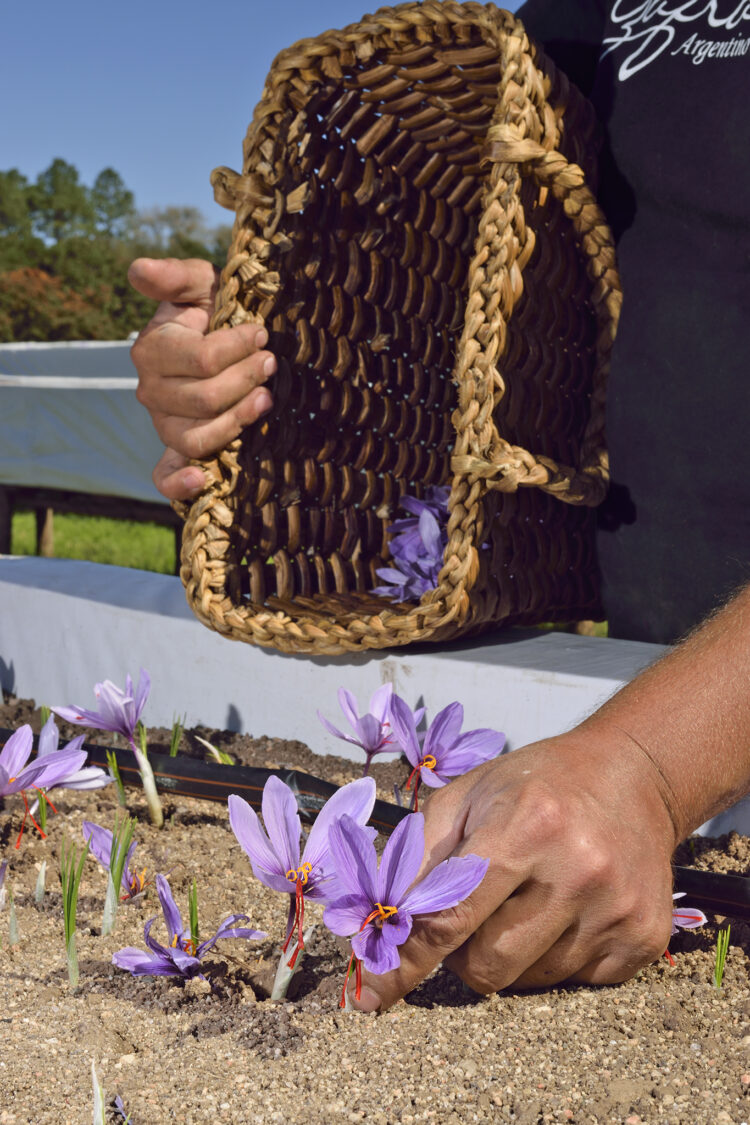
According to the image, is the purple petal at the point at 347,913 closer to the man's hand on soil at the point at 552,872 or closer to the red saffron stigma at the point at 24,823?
the man's hand on soil at the point at 552,872

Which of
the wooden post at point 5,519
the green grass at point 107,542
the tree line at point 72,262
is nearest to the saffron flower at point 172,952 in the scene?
the wooden post at point 5,519

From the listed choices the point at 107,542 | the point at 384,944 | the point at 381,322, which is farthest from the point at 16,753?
the point at 107,542

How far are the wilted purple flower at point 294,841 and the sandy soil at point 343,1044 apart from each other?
0.10 m

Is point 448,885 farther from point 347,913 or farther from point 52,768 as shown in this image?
point 52,768

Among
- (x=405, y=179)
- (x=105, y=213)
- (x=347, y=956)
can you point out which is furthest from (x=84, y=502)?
(x=105, y=213)

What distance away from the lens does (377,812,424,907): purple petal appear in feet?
1.99

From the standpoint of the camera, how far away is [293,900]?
2.26 feet

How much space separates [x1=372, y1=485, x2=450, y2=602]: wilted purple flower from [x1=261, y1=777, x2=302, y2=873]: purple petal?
75 centimetres

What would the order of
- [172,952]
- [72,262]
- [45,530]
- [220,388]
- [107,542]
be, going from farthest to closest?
[72,262] → [107,542] → [45,530] → [220,388] → [172,952]

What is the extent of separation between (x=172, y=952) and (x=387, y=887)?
0.21m

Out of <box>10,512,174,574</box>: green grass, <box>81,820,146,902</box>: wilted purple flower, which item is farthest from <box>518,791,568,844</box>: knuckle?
<box>10,512,174,574</box>: green grass

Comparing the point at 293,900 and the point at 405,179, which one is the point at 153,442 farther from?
the point at 293,900

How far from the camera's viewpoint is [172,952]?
2.35ft

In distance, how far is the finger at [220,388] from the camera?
1.28 metres
